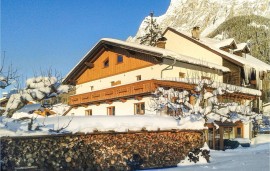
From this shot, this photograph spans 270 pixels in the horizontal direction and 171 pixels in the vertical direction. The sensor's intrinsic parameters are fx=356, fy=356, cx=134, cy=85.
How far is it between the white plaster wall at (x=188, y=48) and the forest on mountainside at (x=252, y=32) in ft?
127

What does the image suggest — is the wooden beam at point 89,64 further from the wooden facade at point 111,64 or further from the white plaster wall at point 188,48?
the white plaster wall at point 188,48

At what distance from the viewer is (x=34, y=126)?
12.3 meters

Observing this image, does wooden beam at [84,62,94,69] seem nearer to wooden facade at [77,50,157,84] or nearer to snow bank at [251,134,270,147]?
wooden facade at [77,50,157,84]

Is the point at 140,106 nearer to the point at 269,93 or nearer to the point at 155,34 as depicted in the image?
the point at 155,34

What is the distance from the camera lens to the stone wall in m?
11.5

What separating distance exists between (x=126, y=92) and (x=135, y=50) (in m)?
3.48

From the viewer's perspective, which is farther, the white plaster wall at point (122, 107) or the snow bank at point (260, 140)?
the snow bank at point (260, 140)

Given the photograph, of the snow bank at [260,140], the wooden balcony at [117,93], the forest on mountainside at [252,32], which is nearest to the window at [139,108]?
the wooden balcony at [117,93]

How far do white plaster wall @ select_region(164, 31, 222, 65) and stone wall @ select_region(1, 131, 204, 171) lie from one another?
60.4ft

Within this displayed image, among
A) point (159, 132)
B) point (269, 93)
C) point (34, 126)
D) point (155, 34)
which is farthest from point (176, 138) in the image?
point (269, 93)

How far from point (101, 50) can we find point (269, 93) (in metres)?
32.7

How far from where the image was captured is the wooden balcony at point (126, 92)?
24.9 metres

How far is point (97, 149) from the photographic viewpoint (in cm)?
1310

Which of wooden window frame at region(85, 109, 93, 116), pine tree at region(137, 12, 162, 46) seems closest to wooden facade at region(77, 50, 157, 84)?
wooden window frame at region(85, 109, 93, 116)
